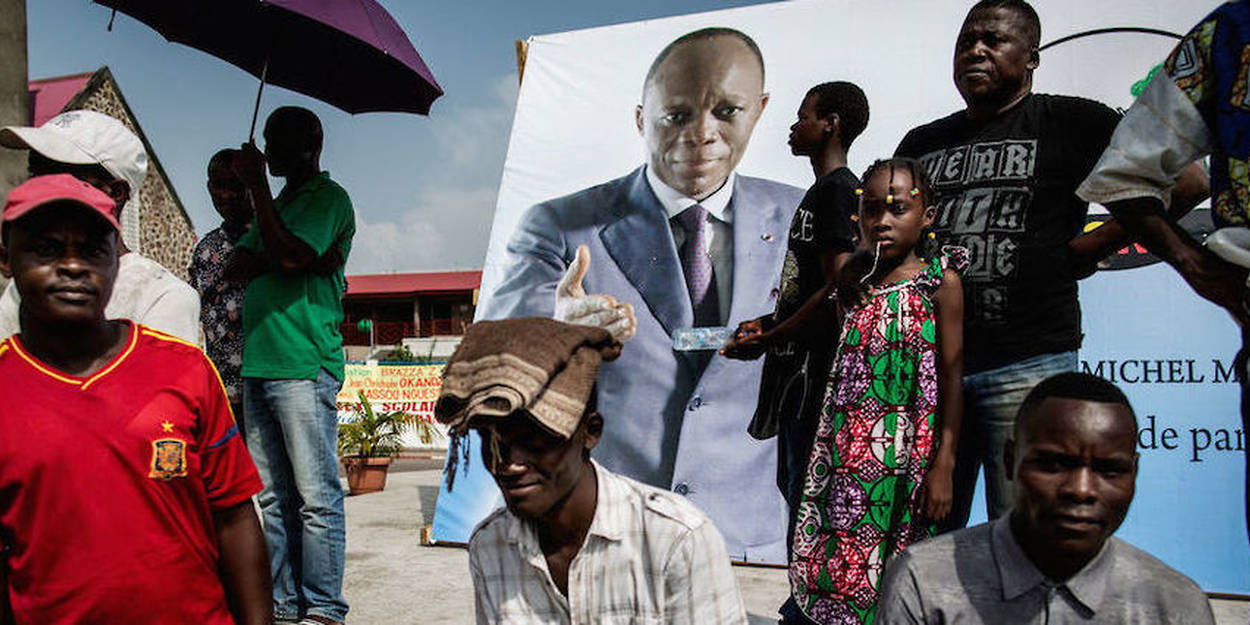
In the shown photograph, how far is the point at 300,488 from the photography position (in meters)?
3.01

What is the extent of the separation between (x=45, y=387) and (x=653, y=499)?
1126mm

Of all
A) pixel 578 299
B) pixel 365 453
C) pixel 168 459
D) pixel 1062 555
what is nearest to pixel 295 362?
pixel 168 459

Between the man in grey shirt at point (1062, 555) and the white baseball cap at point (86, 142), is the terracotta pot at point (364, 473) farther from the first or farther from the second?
the man in grey shirt at point (1062, 555)

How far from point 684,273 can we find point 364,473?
4517 millimetres

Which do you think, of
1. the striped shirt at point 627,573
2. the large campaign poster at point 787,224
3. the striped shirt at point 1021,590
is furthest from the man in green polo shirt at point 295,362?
the striped shirt at point 1021,590

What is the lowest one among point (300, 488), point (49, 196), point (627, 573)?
point (300, 488)

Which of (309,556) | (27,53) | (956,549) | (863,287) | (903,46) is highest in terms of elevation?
(903,46)

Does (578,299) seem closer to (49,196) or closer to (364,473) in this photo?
(49,196)

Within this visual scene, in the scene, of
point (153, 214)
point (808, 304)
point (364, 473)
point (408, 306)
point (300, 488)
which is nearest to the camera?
point (808, 304)

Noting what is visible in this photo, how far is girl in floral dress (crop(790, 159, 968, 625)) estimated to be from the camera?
7.11 feet

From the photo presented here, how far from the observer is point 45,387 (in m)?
1.61

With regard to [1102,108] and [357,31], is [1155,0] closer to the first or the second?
[1102,108]

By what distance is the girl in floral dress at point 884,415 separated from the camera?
217 cm

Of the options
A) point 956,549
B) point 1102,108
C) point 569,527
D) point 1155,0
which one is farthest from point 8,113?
point 1155,0
